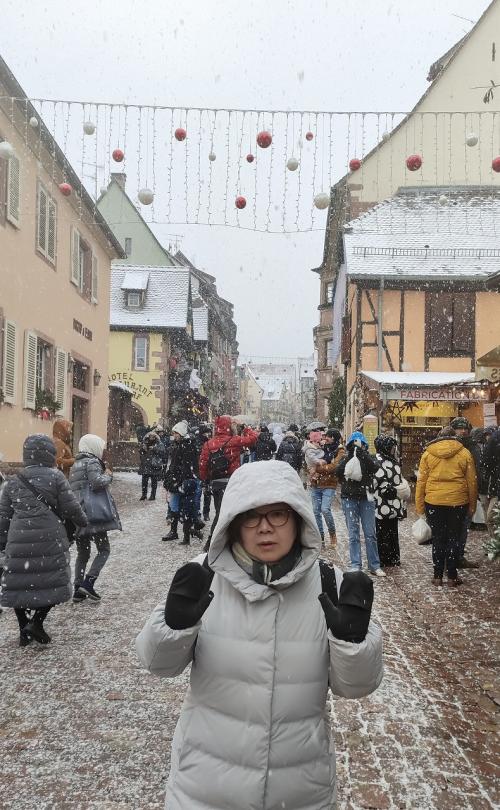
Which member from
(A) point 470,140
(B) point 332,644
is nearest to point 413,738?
(B) point 332,644

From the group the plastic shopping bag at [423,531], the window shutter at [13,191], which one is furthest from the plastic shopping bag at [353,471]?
the window shutter at [13,191]

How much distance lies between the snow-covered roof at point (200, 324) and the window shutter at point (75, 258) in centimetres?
2547

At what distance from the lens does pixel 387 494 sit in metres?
8.88

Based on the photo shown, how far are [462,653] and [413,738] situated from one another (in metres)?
1.73

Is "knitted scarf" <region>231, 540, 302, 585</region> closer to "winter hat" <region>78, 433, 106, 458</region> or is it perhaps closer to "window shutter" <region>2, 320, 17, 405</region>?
"winter hat" <region>78, 433, 106, 458</region>

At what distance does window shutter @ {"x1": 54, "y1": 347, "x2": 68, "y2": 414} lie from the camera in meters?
15.8

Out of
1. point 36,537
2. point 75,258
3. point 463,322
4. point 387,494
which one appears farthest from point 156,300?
point 36,537

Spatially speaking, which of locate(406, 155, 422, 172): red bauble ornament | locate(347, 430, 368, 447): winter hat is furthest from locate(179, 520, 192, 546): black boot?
locate(406, 155, 422, 172): red bauble ornament

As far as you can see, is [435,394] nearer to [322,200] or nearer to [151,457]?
[151,457]

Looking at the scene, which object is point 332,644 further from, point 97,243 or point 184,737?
point 97,243

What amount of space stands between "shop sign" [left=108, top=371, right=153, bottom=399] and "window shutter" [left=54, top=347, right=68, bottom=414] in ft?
58.7

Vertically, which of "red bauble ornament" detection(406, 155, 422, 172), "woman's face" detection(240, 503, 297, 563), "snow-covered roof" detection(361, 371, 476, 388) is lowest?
"woman's face" detection(240, 503, 297, 563)

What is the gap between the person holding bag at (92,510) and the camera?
6.62m

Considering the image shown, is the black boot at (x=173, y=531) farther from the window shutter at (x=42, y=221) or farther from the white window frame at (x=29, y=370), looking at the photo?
the window shutter at (x=42, y=221)
